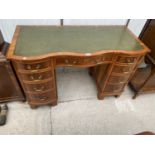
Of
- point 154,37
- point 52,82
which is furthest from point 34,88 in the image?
point 154,37

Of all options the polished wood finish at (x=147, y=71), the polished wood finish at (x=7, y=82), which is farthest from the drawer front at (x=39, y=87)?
the polished wood finish at (x=147, y=71)

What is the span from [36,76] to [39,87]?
145 mm

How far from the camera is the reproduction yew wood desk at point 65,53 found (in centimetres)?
99

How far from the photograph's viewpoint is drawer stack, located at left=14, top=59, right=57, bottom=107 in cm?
98

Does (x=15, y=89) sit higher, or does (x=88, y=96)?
(x=15, y=89)

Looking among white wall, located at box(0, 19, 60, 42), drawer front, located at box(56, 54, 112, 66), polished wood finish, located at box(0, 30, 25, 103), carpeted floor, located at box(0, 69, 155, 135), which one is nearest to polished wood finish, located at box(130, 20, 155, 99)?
carpeted floor, located at box(0, 69, 155, 135)

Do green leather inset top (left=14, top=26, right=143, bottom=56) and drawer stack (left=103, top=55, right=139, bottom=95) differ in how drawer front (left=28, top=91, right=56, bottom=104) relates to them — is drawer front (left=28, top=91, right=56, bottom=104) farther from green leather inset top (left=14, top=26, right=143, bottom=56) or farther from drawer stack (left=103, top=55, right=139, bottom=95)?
drawer stack (left=103, top=55, right=139, bottom=95)

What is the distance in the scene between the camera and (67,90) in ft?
5.48

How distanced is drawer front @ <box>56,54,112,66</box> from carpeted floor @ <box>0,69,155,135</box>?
602 millimetres

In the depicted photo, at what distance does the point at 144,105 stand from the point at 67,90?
94 cm

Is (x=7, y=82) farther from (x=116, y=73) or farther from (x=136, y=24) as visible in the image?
(x=136, y=24)

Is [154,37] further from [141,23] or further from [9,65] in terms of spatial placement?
[9,65]

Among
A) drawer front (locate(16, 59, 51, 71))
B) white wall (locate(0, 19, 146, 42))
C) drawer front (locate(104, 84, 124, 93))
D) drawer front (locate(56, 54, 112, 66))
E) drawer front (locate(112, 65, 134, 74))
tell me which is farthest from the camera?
drawer front (locate(104, 84, 124, 93))
